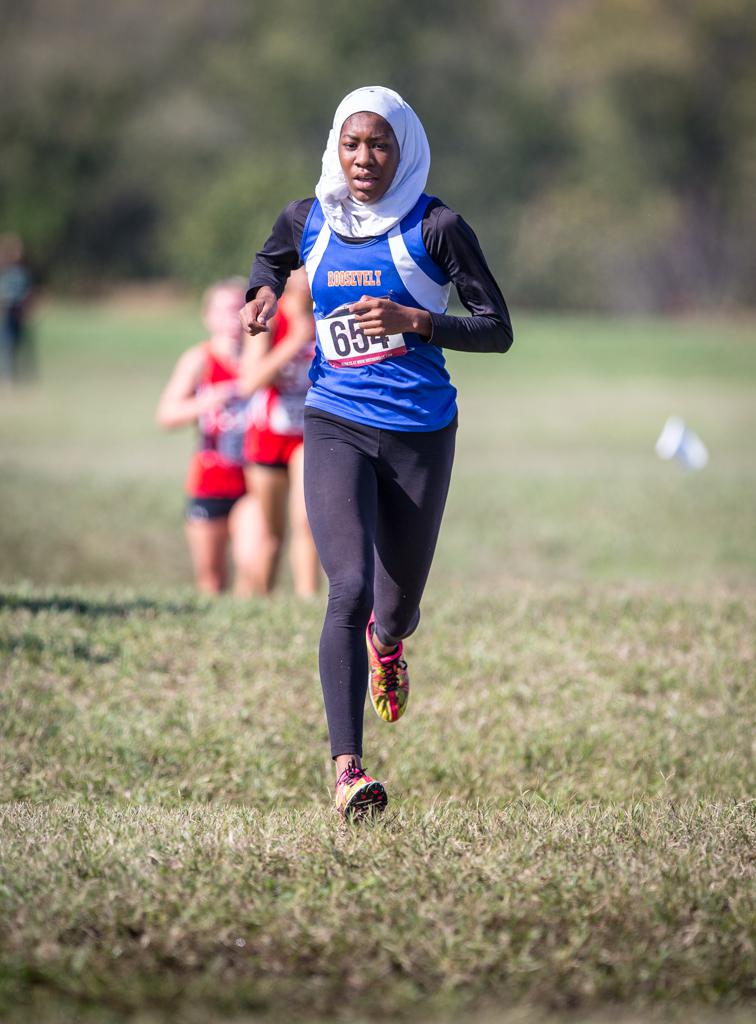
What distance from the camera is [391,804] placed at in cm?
592

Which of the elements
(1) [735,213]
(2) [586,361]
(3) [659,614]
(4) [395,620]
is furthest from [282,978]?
(1) [735,213]

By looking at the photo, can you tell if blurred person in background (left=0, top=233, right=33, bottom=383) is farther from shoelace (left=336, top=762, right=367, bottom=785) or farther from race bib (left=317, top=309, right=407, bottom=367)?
shoelace (left=336, top=762, right=367, bottom=785)

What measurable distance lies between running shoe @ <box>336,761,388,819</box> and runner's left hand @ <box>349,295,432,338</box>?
1.44 meters

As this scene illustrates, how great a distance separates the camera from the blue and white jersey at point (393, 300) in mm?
4996

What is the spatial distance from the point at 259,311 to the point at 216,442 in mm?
4880

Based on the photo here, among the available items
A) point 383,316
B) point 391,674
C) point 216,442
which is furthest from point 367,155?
point 216,442

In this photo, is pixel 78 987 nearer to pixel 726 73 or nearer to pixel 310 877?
pixel 310 877

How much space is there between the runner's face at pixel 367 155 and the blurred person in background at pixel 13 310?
88.7ft

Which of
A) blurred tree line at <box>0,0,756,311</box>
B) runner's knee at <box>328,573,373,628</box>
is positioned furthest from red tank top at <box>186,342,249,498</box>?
blurred tree line at <box>0,0,756,311</box>

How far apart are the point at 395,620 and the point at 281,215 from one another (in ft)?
5.15

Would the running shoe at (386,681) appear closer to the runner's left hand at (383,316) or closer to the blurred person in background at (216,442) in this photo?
the runner's left hand at (383,316)

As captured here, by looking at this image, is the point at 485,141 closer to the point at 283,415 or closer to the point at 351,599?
the point at 283,415

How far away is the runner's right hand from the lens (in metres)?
5.23

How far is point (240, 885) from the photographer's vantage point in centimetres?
410
